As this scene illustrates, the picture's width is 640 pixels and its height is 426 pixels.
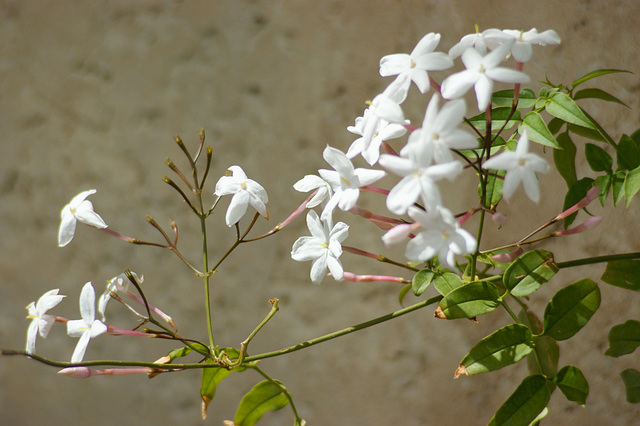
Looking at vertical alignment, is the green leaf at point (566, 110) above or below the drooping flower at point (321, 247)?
above

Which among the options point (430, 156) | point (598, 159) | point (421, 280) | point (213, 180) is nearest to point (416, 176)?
point (430, 156)

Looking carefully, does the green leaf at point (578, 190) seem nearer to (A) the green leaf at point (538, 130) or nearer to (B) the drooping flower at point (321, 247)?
(A) the green leaf at point (538, 130)

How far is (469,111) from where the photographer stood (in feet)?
2.97

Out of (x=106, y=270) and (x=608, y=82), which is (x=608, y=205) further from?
(x=106, y=270)

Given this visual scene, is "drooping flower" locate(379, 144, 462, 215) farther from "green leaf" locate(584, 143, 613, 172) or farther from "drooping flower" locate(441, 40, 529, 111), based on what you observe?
"green leaf" locate(584, 143, 613, 172)

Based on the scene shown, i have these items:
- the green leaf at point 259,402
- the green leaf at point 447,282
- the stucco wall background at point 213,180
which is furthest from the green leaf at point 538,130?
the stucco wall background at point 213,180

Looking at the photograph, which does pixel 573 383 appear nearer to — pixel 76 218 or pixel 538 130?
pixel 538 130

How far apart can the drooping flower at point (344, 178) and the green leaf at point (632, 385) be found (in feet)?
0.89

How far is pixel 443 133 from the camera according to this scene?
316 millimetres

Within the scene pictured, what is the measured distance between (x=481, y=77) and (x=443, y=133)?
0.05m

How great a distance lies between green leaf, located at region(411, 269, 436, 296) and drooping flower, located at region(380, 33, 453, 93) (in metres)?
0.13

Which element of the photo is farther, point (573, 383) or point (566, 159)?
point (566, 159)

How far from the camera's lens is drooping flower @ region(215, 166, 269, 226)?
1.40ft

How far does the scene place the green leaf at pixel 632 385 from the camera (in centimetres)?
44
